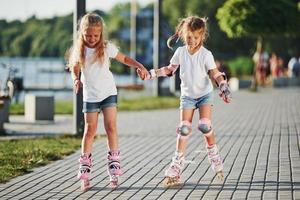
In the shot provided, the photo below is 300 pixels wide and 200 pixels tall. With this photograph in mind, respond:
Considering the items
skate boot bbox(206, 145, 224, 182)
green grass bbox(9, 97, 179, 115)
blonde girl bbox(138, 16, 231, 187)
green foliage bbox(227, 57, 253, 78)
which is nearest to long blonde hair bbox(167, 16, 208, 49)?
blonde girl bbox(138, 16, 231, 187)

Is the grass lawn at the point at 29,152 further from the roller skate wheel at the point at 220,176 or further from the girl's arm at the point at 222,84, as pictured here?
the girl's arm at the point at 222,84

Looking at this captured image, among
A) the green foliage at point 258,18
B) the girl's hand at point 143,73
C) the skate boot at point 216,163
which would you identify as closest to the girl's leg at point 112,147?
the girl's hand at point 143,73

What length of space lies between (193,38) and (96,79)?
3.45 feet

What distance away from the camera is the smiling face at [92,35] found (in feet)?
25.0

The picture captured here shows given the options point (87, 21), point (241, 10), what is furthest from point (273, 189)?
point (241, 10)

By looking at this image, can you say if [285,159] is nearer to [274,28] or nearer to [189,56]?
[189,56]

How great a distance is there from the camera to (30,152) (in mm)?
10430

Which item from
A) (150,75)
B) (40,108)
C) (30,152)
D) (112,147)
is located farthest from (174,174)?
(40,108)

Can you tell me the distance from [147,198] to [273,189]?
4.11ft

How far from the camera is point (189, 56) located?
7.77 meters

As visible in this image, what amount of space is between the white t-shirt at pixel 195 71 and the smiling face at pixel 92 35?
859 millimetres

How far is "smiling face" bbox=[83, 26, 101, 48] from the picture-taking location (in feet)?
25.0

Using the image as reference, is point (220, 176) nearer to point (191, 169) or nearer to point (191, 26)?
point (191, 169)

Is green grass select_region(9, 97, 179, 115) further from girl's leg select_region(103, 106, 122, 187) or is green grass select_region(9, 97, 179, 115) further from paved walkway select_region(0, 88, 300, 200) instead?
girl's leg select_region(103, 106, 122, 187)
